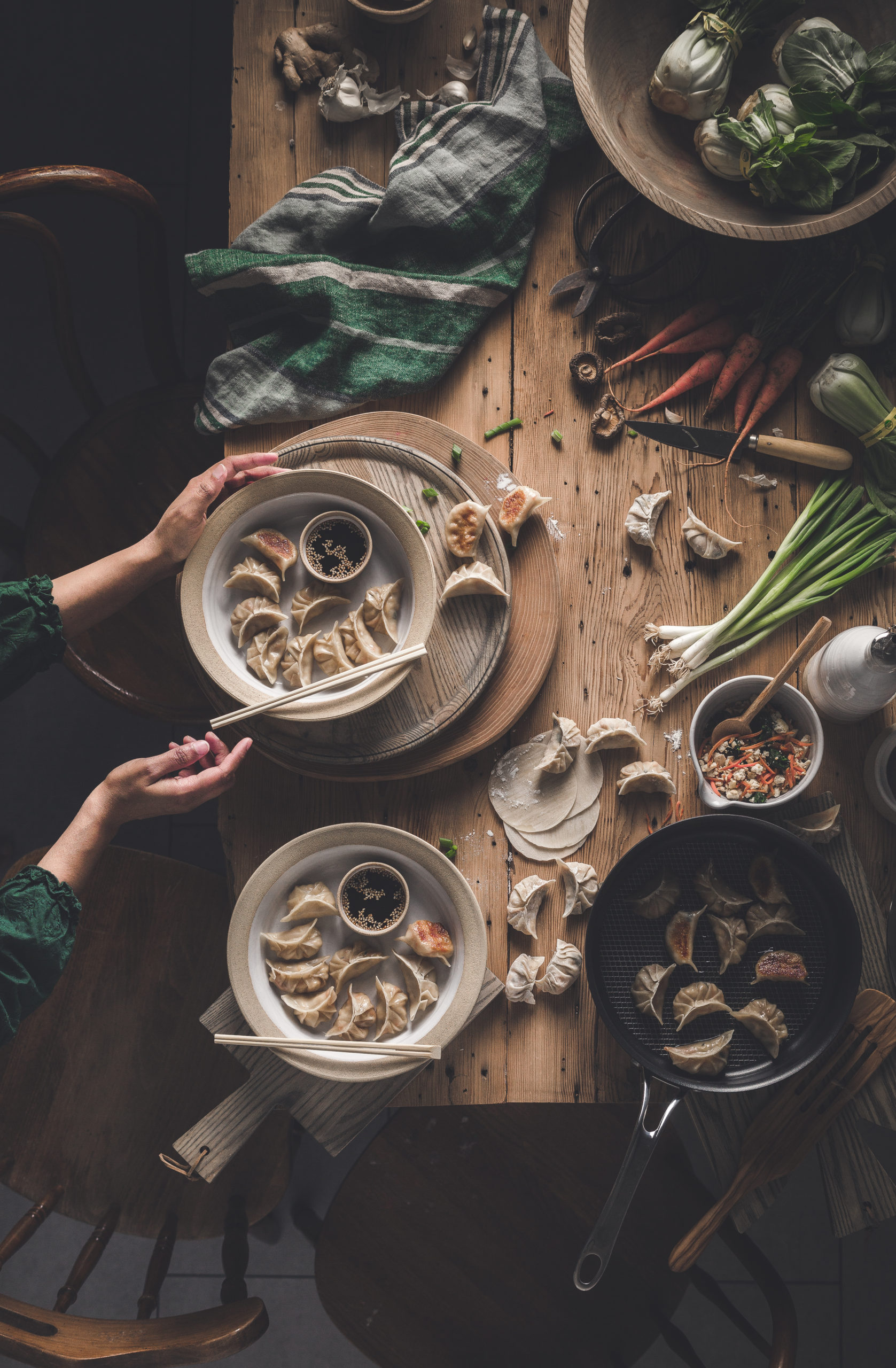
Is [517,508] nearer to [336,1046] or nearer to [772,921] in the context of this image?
[772,921]

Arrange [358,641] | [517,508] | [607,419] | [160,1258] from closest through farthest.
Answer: [358,641]
[517,508]
[607,419]
[160,1258]

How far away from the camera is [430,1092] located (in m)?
2.07

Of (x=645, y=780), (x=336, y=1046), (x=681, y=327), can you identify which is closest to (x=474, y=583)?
(x=645, y=780)

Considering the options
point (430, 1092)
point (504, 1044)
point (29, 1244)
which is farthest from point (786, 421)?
point (29, 1244)

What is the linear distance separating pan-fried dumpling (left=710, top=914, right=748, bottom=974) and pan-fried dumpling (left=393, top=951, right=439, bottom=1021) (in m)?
0.67

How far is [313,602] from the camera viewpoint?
208cm

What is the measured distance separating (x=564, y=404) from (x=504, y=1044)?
5.32ft

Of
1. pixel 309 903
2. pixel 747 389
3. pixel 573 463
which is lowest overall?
pixel 309 903

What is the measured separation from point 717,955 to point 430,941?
688 millimetres

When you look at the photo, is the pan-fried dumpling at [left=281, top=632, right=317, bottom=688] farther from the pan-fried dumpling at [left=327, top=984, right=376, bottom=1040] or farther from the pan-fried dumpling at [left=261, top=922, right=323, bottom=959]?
the pan-fried dumpling at [left=327, top=984, right=376, bottom=1040]

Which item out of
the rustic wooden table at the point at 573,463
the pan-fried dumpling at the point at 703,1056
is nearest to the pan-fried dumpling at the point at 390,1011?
the rustic wooden table at the point at 573,463

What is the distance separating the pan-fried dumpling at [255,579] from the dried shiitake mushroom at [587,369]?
937 millimetres

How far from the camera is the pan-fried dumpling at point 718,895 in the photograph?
6.72 ft

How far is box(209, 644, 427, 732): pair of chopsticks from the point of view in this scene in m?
1.96
